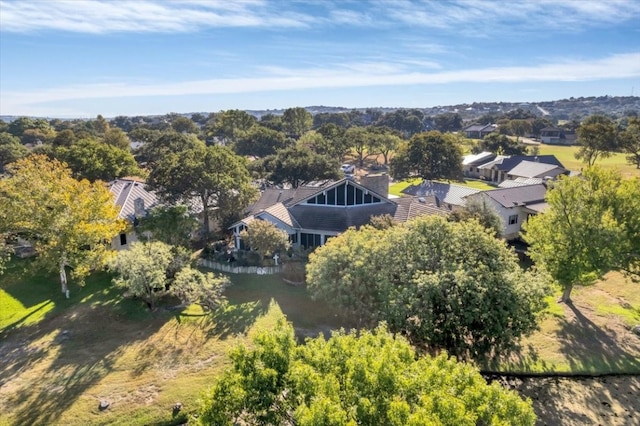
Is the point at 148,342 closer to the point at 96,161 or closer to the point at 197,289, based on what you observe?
the point at 197,289

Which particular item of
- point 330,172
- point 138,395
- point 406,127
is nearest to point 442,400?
point 138,395

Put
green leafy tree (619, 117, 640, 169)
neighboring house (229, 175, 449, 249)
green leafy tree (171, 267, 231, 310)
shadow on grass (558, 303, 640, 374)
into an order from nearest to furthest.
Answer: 1. shadow on grass (558, 303, 640, 374)
2. green leafy tree (171, 267, 231, 310)
3. neighboring house (229, 175, 449, 249)
4. green leafy tree (619, 117, 640, 169)

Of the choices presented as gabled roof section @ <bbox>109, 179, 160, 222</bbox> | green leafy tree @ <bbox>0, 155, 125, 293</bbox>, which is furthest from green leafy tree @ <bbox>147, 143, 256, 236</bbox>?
green leafy tree @ <bbox>0, 155, 125, 293</bbox>

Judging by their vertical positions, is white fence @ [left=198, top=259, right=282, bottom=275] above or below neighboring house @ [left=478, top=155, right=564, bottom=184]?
below

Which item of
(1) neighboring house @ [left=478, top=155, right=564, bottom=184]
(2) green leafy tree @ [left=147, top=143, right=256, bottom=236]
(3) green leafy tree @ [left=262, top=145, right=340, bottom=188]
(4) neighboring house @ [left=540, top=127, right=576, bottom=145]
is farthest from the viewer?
(4) neighboring house @ [left=540, top=127, right=576, bottom=145]

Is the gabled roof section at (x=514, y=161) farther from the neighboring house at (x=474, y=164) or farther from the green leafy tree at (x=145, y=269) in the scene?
the green leafy tree at (x=145, y=269)

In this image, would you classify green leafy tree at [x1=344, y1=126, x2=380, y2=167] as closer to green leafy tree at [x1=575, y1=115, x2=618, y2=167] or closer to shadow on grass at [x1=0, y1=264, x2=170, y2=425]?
green leafy tree at [x1=575, y1=115, x2=618, y2=167]

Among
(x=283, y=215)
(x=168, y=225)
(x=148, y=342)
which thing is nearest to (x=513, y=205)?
(x=283, y=215)

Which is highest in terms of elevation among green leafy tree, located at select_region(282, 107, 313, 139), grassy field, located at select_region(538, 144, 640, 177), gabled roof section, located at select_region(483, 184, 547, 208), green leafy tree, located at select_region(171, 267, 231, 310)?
green leafy tree, located at select_region(282, 107, 313, 139)
